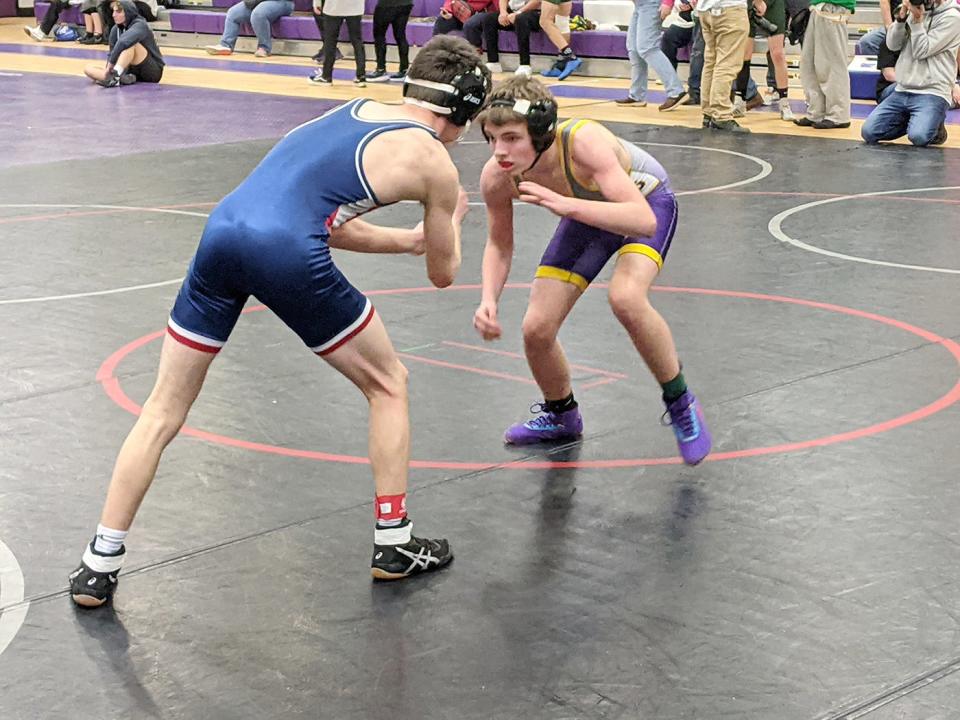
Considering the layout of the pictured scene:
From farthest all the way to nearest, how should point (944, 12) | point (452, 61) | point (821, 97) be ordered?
point (821, 97), point (944, 12), point (452, 61)

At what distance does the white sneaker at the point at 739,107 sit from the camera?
14.2m

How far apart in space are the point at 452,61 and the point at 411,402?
1.99 metres

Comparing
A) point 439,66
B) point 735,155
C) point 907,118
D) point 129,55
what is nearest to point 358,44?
point 129,55

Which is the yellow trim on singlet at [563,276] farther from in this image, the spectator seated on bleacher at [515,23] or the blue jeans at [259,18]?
the blue jeans at [259,18]

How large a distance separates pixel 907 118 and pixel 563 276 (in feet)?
25.6

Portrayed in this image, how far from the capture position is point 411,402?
19.0 feet

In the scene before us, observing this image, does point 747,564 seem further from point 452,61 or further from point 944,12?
point 944,12

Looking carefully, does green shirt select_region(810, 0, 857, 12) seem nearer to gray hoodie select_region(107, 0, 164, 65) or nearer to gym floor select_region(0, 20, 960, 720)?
gym floor select_region(0, 20, 960, 720)

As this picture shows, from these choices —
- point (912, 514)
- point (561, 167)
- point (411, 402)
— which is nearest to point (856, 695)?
point (912, 514)

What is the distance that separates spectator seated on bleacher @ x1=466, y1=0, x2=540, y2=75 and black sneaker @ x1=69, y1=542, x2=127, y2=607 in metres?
13.7

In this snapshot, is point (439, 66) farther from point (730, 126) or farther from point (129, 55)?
point (129, 55)

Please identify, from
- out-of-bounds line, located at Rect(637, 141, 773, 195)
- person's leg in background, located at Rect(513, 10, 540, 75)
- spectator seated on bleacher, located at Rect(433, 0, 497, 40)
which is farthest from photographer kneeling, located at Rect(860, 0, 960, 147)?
spectator seated on bleacher, located at Rect(433, 0, 497, 40)

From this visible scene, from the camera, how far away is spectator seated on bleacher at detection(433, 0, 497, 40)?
1797 cm

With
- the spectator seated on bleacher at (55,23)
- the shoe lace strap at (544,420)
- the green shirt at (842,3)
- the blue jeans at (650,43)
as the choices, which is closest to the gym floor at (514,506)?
the shoe lace strap at (544,420)
